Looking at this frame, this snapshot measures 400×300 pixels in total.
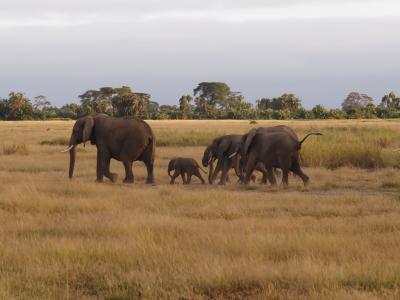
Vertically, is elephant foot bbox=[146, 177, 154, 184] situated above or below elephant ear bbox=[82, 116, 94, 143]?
below

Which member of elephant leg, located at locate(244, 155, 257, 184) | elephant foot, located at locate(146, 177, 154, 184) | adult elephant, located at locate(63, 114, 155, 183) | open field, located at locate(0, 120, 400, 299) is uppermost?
adult elephant, located at locate(63, 114, 155, 183)

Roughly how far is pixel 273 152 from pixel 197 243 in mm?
7422

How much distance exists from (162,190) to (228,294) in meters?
7.17

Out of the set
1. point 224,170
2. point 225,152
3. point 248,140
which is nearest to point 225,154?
point 225,152

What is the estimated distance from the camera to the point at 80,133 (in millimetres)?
16031

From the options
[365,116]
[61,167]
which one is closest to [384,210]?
[61,167]

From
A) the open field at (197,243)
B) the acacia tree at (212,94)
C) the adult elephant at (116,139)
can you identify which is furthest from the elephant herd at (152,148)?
the acacia tree at (212,94)

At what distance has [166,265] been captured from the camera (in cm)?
686

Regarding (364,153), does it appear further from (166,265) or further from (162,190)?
(166,265)

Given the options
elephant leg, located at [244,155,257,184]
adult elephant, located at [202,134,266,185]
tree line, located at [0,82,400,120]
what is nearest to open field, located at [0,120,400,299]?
elephant leg, located at [244,155,257,184]

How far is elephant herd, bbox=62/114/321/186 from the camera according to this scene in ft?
49.3

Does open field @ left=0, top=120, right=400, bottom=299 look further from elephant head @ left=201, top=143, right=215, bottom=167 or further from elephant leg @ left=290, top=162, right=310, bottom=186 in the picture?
elephant head @ left=201, top=143, right=215, bottom=167

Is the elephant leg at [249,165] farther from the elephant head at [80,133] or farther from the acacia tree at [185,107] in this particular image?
the acacia tree at [185,107]

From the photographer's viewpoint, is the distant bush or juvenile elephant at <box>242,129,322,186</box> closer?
juvenile elephant at <box>242,129,322,186</box>
